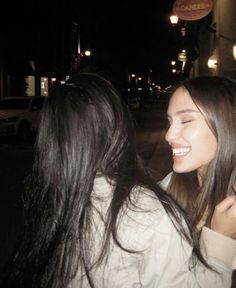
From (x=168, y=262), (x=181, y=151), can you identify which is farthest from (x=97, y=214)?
(x=181, y=151)

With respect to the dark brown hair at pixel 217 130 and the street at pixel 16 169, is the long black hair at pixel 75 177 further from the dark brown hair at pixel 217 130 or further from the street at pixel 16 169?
the dark brown hair at pixel 217 130

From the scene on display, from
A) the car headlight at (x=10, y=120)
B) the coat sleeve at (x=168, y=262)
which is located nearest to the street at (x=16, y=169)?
the coat sleeve at (x=168, y=262)

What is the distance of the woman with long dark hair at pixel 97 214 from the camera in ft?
4.93

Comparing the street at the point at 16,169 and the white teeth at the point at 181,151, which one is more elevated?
the white teeth at the point at 181,151

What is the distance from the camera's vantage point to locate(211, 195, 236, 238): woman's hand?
1.74 m

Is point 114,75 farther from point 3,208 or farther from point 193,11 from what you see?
point 3,208

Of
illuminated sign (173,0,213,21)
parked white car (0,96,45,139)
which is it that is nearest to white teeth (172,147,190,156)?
illuminated sign (173,0,213,21)

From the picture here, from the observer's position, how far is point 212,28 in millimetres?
17734

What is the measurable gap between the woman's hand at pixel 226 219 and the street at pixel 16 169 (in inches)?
15.0

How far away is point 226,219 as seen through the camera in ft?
5.72

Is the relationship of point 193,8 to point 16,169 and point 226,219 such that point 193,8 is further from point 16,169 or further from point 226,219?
point 226,219

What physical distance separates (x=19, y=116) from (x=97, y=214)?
16970mm

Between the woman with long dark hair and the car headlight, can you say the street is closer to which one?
the woman with long dark hair

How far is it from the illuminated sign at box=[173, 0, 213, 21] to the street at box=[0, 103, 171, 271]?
388 cm
